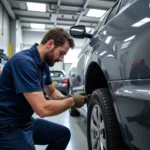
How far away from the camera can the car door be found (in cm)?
74

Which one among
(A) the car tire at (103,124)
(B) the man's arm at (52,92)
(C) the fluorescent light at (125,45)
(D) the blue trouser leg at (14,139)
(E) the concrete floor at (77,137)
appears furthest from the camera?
(E) the concrete floor at (77,137)

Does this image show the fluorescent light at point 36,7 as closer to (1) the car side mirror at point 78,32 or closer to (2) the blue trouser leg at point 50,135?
(1) the car side mirror at point 78,32

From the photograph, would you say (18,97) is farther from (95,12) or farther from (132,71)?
(95,12)

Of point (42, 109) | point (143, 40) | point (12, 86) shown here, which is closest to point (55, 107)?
point (42, 109)

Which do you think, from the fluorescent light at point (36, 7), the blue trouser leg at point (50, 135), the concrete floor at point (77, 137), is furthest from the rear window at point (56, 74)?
the blue trouser leg at point (50, 135)

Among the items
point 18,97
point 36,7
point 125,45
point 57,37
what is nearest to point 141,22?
point 125,45

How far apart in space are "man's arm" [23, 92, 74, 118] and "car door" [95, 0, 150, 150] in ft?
1.23

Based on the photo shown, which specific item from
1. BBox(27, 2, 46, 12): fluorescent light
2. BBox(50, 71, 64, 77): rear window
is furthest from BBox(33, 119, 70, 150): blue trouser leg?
BBox(27, 2, 46, 12): fluorescent light

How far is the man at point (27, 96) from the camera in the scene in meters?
1.13

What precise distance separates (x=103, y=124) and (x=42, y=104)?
0.40 meters

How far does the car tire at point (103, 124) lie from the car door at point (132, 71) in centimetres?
14

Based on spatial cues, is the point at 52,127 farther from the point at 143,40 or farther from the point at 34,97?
the point at 143,40

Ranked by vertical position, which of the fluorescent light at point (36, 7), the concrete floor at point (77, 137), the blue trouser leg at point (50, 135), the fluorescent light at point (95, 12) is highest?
the fluorescent light at point (36, 7)

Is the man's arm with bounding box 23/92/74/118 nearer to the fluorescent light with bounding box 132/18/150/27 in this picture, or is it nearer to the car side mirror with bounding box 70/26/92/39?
the fluorescent light with bounding box 132/18/150/27
